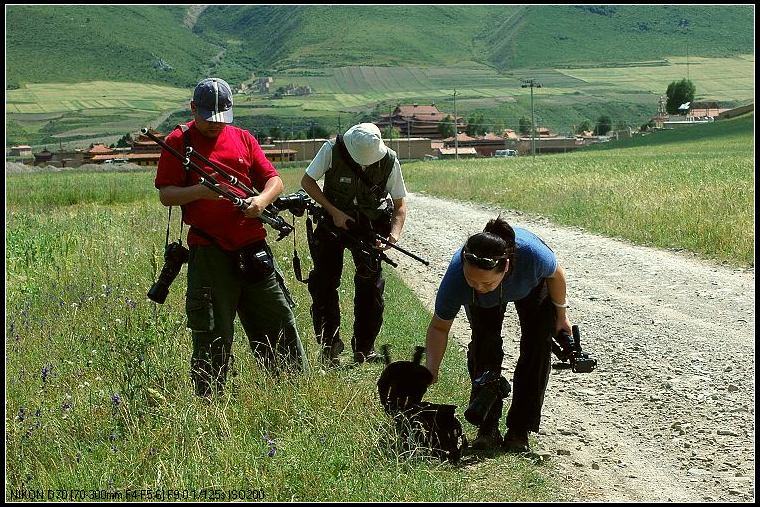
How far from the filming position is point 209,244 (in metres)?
6.61

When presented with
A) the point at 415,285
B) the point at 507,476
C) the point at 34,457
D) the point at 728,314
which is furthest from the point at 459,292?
the point at 415,285

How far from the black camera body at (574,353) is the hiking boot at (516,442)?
50 cm

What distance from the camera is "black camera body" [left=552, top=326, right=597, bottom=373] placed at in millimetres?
6211

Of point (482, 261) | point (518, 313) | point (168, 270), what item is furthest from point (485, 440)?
point (168, 270)

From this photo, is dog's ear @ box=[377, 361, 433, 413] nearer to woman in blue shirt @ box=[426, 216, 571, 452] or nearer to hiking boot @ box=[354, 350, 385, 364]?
woman in blue shirt @ box=[426, 216, 571, 452]

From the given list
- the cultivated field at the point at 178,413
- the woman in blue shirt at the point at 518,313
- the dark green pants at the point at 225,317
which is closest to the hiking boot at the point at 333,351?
the cultivated field at the point at 178,413

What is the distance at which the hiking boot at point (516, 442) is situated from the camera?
255 inches

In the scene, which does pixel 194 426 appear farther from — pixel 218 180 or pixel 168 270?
pixel 218 180

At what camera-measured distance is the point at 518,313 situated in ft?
21.0

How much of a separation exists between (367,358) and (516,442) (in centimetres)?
247

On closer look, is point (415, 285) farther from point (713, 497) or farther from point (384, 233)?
point (713, 497)

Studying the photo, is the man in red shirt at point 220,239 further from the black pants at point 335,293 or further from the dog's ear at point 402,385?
the black pants at point 335,293

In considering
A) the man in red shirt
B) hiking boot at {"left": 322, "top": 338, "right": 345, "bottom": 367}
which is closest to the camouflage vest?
hiking boot at {"left": 322, "top": 338, "right": 345, "bottom": 367}

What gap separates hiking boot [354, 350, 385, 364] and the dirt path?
1.01 metres
